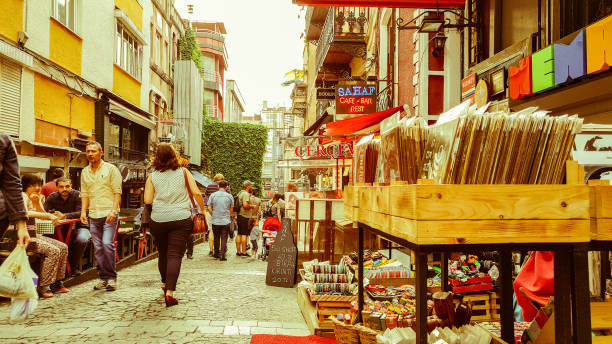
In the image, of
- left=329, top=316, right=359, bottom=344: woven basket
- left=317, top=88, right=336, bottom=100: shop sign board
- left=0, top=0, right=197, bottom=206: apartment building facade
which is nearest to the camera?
left=329, top=316, right=359, bottom=344: woven basket

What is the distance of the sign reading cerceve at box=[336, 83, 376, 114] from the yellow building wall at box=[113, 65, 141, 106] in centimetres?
795

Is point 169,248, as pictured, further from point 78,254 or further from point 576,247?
point 576,247

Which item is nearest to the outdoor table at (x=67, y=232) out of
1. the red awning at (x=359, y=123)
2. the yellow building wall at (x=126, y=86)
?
the red awning at (x=359, y=123)

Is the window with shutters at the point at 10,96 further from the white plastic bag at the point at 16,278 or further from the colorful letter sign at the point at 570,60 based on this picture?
the colorful letter sign at the point at 570,60

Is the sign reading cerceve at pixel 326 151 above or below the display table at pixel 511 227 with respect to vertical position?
above

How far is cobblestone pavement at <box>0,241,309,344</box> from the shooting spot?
14.0 feet

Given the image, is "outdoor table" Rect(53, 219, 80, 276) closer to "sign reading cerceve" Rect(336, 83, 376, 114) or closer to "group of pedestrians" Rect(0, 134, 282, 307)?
"group of pedestrians" Rect(0, 134, 282, 307)

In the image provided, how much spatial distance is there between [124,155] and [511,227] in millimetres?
18026

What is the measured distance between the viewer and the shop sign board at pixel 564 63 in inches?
211

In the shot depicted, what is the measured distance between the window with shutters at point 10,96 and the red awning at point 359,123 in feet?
23.1

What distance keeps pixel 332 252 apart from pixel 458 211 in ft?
19.3

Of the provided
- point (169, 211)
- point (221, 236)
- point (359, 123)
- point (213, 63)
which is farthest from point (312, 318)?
point (213, 63)

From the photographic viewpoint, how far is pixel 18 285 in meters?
3.75

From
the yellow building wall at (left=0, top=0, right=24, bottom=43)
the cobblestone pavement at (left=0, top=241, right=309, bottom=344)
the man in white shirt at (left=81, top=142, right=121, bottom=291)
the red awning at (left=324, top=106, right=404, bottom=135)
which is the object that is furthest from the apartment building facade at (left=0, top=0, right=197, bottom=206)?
the red awning at (left=324, top=106, right=404, bottom=135)
